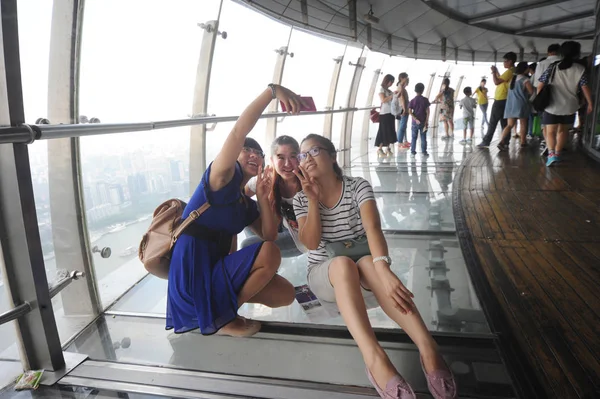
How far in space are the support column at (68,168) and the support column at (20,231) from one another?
1.41ft

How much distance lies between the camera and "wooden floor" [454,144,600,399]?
140 cm

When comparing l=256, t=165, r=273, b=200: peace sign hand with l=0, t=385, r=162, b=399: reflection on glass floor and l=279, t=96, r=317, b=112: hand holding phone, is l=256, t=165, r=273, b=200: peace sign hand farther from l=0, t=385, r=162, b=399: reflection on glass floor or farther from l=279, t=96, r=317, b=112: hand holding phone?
l=0, t=385, r=162, b=399: reflection on glass floor

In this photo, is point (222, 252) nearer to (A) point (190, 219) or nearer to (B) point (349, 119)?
(A) point (190, 219)

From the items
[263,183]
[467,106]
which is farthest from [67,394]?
[467,106]

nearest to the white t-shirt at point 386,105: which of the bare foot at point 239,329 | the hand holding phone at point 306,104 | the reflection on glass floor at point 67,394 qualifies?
the hand holding phone at point 306,104

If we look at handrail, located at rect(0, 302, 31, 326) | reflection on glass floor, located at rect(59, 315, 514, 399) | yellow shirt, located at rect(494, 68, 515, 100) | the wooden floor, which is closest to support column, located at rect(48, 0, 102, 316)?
reflection on glass floor, located at rect(59, 315, 514, 399)

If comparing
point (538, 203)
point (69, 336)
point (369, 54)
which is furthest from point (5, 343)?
point (369, 54)

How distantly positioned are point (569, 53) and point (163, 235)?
4815 millimetres

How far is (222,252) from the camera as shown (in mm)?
1613

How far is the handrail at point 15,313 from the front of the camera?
1306mm

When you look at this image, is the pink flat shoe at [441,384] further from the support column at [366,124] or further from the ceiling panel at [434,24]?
the support column at [366,124]

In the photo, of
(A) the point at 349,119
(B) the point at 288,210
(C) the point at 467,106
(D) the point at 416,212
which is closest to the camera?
(B) the point at 288,210

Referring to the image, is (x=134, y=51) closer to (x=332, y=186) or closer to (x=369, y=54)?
(x=332, y=186)

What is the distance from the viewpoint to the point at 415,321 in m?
1.37
